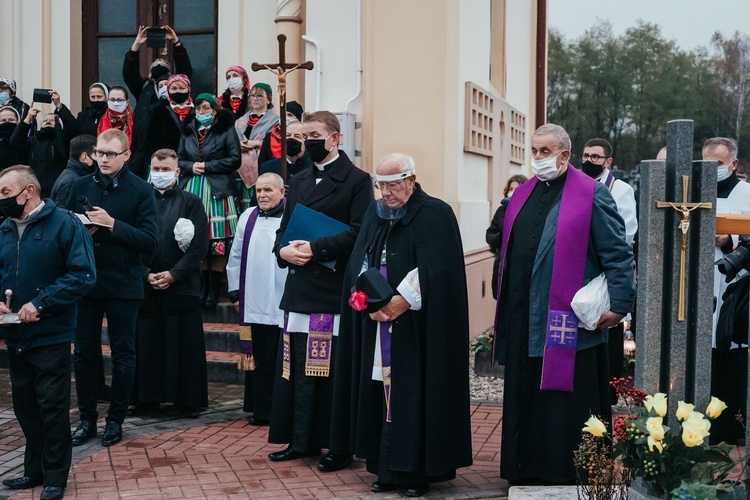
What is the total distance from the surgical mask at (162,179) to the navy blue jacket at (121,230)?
2.43 ft

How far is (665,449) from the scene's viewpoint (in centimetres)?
467

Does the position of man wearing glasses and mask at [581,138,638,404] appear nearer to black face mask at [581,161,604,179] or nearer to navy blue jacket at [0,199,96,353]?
black face mask at [581,161,604,179]

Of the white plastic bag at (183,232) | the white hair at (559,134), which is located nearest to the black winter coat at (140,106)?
the white plastic bag at (183,232)

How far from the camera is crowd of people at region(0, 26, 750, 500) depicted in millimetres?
5969

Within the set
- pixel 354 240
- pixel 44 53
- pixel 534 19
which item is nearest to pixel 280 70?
pixel 354 240

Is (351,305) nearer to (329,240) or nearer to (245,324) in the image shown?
(329,240)

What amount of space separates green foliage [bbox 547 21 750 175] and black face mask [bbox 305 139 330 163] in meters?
39.4

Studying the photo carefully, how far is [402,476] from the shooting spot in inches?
237

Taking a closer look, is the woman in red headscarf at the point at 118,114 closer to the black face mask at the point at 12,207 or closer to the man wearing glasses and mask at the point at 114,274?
the man wearing glasses and mask at the point at 114,274

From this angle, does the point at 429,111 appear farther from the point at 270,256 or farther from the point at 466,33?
the point at 270,256

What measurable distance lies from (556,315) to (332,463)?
1658 millimetres

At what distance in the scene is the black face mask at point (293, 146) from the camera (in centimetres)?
776

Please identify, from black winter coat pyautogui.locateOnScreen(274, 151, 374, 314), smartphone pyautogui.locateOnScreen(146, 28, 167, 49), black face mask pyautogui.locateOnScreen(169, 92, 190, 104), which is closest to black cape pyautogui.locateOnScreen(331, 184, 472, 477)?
black winter coat pyautogui.locateOnScreen(274, 151, 374, 314)

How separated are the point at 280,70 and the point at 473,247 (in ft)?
13.7
